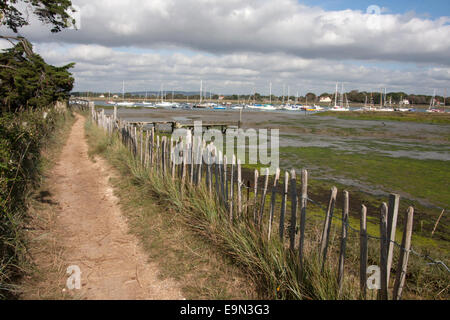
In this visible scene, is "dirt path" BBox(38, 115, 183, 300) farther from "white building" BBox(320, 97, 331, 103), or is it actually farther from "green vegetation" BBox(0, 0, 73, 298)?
"white building" BBox(320, 97, 331, 103)

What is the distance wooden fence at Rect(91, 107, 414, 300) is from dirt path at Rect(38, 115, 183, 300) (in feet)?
4.32

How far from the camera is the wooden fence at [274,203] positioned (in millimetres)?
2652

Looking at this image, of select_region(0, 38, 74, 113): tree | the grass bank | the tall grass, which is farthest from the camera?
select_region(0, 38, 74, 113): tree

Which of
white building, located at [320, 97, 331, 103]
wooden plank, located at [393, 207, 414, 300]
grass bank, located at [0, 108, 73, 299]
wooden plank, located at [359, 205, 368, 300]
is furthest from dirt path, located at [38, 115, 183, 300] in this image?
white building, located at [320, 97, 331, 103]

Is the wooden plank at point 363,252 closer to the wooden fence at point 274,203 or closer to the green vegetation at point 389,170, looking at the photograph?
the wooden fence at point 274,203

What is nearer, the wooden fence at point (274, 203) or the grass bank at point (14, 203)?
the wooden fence at point (274, 203)

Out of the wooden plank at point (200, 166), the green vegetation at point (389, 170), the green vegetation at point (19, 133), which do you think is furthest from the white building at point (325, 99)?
the wooden plank at point (200, 166)

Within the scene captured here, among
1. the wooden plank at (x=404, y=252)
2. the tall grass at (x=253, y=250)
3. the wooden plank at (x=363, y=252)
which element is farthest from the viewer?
the tall grass at (x=253, y=250)

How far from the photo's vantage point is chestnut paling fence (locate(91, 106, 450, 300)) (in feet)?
8.71

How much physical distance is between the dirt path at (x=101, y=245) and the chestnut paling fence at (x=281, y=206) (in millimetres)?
1301

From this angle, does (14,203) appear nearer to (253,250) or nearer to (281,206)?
(253,250)

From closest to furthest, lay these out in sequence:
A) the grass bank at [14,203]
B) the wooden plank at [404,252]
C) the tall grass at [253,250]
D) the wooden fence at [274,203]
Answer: the wooden plank at [404,252]
the wooden fence at [274,203]
the tall grass at [253,250]
the grass bank at [14,203]

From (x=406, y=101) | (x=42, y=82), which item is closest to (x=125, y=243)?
(x=42, y=82)

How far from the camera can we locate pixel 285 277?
3428 mm
